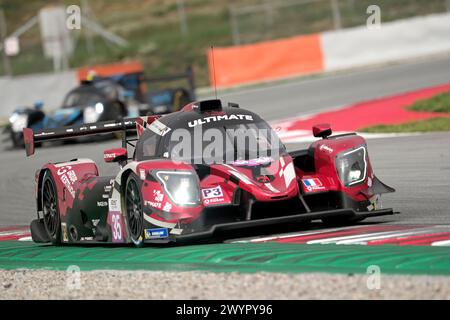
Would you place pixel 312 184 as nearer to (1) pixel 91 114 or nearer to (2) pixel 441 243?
(2) pixel 441 243

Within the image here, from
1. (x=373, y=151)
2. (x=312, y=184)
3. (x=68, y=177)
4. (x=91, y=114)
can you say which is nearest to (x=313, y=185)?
(x=312, y=184)

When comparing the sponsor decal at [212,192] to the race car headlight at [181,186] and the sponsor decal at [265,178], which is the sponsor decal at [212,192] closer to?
the race car headlight at [181,186]

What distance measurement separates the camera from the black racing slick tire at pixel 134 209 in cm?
963

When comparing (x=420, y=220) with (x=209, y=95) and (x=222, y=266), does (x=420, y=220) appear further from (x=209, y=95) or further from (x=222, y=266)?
(x=209, y=95)

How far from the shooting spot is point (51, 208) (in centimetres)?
1162

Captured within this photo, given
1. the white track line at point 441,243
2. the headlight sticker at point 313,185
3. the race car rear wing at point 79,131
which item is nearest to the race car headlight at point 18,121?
the race car rear wing at point 79,131

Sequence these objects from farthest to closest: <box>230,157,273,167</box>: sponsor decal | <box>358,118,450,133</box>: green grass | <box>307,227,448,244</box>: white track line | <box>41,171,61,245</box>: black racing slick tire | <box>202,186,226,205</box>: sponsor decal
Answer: <box>358,118,450,133</box>: green grass
<box>41,171,61,245</box>: black racing slick tire
<box>230,157,273,167</box>: sponsor decal
<box>202,186,226,205</box>: sponsor decal
<box>307,227,448,244</box>: white track line

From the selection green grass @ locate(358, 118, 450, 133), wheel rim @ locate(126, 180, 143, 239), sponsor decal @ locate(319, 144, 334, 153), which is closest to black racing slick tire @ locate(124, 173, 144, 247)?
wheel rim @ locate(126, 180, 143, 239)

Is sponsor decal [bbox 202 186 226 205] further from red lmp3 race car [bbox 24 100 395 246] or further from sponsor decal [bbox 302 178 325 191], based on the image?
sponsor decal [bbox 302 178 325 191]

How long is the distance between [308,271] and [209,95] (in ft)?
87.1

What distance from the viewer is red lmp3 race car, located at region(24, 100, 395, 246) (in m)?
9.42

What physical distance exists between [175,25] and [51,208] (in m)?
43.3

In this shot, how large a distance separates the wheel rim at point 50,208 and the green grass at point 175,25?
26.7m
